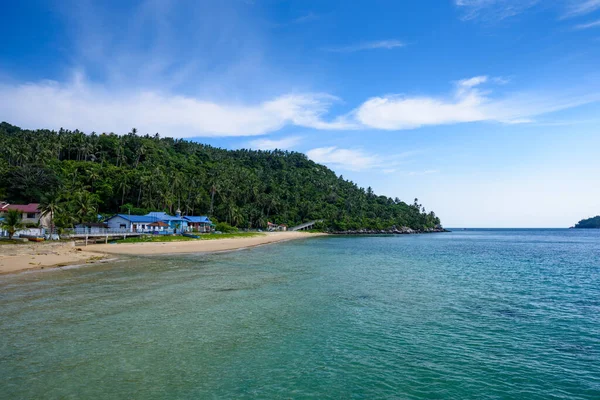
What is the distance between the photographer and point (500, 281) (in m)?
29.6

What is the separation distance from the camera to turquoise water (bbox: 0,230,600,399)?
10219mm

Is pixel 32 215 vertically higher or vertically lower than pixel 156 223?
higher

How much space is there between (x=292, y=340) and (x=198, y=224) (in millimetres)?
79758

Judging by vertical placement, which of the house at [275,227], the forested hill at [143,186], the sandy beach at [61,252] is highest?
the forested hill at [143,186]

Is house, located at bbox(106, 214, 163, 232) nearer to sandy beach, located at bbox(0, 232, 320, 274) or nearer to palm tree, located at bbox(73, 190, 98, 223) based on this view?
A: palm tree, located at bbox(73, 190, 98, 223)

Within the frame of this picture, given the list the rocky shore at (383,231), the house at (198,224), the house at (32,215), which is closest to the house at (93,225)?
the house at (32,215)

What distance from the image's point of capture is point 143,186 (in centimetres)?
9112

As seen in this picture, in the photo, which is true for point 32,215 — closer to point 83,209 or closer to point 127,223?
point 83,209

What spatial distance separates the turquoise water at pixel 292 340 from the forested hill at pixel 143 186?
159 feet

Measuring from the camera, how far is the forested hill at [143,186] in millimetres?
78750

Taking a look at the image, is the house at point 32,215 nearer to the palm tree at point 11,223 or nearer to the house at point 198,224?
the palm tree at point 11,223

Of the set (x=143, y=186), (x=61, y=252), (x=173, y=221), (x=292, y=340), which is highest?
(x=143, y=186)

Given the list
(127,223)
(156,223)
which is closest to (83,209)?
(127,223)

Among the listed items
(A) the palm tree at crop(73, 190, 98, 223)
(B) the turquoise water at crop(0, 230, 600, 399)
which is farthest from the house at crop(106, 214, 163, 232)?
(B) the turquoise water at crop(0, 230, 600, 399)
